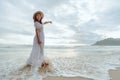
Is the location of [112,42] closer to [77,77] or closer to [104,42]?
[104,42]

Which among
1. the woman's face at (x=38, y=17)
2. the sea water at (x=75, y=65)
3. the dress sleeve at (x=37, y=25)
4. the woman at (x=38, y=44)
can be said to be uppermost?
the woman's face at (x=38, y=17)

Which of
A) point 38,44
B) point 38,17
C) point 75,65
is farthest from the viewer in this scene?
point 75,65

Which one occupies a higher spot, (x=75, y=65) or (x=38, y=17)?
(x=38, y=17)

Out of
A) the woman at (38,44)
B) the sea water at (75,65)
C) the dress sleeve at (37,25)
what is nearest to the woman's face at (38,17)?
the woman at (38,44)

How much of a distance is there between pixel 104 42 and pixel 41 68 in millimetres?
66782

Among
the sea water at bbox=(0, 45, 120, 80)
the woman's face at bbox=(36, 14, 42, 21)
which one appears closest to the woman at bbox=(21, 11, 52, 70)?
the woman's face at bbox=(36, 14, 42, 21)

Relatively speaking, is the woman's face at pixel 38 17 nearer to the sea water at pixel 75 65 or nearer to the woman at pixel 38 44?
the woman at pixel 38 44

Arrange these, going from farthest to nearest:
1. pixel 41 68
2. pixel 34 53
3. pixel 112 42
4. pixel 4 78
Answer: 1. pixel 112 42
2. pixel 34 53
3. pixel 41 68
4. pixel 4 78

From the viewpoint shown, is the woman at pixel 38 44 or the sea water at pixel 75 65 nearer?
the sea water at pixel 75 65

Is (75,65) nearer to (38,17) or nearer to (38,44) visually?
(38,44)

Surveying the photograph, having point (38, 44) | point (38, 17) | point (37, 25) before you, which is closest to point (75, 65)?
point (38, 44)

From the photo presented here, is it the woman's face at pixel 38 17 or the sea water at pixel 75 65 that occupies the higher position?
the woman's face at pixel 38 17

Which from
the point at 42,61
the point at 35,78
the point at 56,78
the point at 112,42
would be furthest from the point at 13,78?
the point at 112,42

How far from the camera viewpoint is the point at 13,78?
526cm
